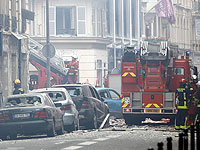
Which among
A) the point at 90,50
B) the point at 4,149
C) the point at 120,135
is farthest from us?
the point at 90,50

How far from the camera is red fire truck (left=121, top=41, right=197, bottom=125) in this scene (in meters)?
28.8

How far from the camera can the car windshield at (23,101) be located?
74.8 feet

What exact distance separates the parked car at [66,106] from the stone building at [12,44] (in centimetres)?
1259

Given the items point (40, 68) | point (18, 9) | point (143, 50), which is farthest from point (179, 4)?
point (143, 50)

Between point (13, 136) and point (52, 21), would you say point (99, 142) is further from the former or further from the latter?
point (52, 21)

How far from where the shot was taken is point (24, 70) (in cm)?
4434

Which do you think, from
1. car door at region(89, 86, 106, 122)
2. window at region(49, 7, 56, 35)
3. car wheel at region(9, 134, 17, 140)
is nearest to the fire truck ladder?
window at region(49, 7, 56, 35)

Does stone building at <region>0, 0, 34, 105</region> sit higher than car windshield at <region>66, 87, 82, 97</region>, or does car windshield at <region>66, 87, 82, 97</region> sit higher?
stone building at <region>0, 0, 34, 105</region>

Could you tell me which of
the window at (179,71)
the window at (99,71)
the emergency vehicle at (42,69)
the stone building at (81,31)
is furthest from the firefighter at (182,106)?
the window at (99,71)

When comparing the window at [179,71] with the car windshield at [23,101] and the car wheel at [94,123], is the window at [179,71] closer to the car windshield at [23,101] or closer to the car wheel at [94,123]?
the car wheel at [94,123]

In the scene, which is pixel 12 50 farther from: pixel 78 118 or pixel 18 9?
pixel 78 118

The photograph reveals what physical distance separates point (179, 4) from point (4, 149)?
7381 cm

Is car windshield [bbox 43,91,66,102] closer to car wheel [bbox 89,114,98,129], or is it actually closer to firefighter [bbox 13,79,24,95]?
car wheel [bbox 89,114,98,129]

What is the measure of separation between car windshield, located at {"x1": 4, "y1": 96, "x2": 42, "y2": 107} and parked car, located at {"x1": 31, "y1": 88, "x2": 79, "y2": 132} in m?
1.85
